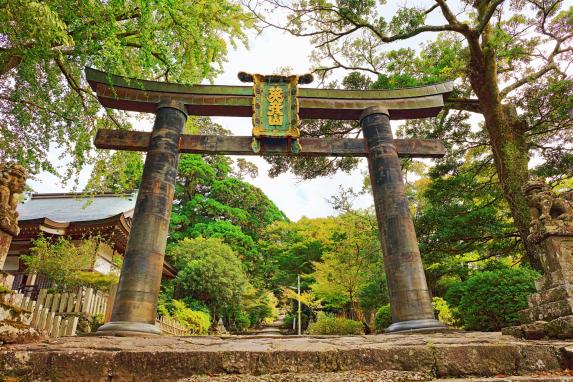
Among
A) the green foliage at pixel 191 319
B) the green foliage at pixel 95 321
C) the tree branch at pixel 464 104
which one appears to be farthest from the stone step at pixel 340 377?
the green foliage at pixel 191 319

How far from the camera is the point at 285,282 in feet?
84.5

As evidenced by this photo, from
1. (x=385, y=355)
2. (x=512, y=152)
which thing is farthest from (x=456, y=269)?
(x=385, y=355)

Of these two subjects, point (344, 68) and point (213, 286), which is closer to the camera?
point (344, 68)

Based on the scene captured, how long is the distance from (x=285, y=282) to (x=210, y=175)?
39.0ft

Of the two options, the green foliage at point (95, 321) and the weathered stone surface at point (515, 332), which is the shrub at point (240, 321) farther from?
the weathered stone surface at point (515, 332)

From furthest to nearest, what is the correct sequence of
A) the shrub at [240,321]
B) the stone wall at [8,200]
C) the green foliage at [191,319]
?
the shrub at [240,321], the green foliage at [191,319], the stone wall at [8,200]

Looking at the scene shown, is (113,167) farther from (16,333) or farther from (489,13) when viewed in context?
(489,13)

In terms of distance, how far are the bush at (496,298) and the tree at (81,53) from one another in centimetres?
814

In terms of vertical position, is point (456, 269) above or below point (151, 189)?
below

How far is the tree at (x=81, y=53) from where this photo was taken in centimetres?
533

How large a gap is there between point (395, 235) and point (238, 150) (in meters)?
3.86

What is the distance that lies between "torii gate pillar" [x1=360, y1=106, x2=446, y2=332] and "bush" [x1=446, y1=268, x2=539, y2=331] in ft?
7.45

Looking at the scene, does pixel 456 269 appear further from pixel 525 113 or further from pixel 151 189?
pixel 151 189

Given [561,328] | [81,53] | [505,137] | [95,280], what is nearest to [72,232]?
[95,280]
